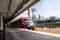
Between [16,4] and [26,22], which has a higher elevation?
[16,4]

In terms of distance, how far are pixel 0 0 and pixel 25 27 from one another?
41265 millimetres

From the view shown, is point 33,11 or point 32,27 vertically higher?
point 33,11

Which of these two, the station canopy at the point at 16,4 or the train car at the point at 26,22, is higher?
the station canopy at the point at 16,4

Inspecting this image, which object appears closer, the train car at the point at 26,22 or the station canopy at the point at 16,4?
the station canopy at the point at 16,4

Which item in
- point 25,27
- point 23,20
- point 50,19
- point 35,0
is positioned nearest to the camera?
point 35,0

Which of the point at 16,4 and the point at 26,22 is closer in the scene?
the point at 16,4

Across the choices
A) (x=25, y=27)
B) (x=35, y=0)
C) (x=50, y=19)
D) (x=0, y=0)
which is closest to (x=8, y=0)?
(x=0, y=0)

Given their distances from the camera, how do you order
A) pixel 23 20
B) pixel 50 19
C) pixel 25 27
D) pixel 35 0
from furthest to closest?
→ pixel 50 19 < pixel 25 27 < pixel 23 20 < pixel 35 0

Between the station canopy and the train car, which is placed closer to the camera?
the station canopy

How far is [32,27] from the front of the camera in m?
53.4

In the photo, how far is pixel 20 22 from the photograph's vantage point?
2050 inches

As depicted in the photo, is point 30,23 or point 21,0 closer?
point 21,0

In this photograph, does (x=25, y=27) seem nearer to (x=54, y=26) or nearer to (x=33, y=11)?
(x=54, y=26)

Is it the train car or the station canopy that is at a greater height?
the station canopy
